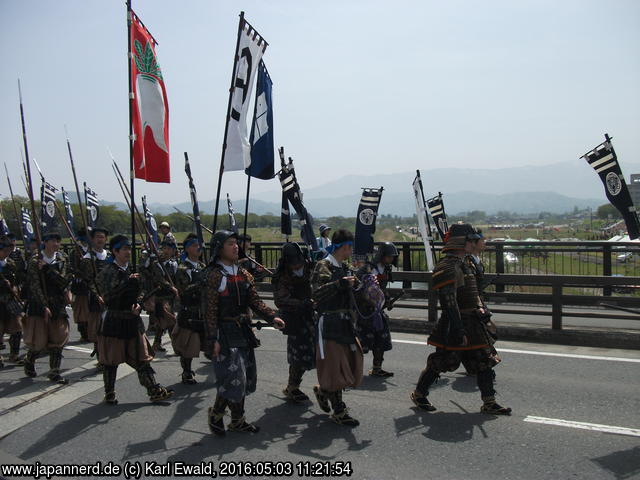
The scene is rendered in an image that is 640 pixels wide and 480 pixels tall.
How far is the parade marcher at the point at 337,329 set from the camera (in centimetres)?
514

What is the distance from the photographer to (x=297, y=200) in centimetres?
654

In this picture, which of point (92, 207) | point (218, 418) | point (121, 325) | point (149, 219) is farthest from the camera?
point (92, 207)

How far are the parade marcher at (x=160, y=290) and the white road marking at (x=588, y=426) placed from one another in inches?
187

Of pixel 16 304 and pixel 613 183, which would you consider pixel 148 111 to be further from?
pixel 613 183

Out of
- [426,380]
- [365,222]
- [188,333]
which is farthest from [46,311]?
[365,222]

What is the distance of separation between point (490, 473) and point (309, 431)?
1.75m

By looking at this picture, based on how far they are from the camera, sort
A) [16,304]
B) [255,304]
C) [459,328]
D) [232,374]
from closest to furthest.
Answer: [232,374]
[459,328]
[255,304]
[16,304]

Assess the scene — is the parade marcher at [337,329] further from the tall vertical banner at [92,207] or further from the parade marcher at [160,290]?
the tall vertical banner at [92,207]

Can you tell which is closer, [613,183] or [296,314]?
[296,314]

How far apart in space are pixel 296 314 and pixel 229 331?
1.09 meters

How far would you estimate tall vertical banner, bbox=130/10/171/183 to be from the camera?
628cm

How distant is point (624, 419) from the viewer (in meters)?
5.05

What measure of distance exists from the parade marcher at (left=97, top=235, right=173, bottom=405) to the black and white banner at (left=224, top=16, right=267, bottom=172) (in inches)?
71.8

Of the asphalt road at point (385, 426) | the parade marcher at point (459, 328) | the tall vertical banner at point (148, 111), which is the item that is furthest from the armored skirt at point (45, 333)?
the parade marcher at point (459, 328)
